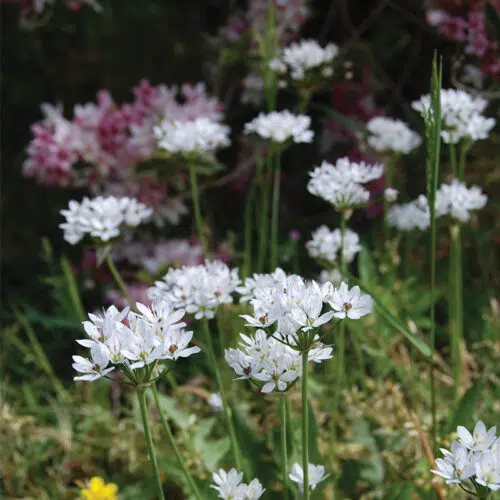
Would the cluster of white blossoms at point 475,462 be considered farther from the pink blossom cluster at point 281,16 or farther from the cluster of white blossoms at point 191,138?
the pink blossom cluster at point 281,16

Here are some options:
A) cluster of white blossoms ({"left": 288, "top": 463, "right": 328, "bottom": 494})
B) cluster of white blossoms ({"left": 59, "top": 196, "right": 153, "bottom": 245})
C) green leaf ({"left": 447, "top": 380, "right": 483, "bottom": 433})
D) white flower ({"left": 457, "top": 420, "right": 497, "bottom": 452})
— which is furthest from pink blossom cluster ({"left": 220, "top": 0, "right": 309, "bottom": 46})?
white flower ({"left": 457, "top": 420, "right": 497, "bottom": 452})

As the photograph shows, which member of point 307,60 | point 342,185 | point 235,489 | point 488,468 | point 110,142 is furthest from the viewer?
point 110,142

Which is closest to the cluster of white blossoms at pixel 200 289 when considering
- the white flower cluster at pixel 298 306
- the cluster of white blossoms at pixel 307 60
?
the white flower cluster at pixel 298 306

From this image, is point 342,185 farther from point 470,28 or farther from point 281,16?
point 281,16

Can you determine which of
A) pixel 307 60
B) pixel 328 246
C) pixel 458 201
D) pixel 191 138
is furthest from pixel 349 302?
pixel 307 60

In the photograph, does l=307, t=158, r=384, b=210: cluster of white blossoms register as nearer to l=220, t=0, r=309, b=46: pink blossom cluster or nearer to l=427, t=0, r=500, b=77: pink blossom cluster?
l=427, t=0, r=500, b=77: pink blossom cluster

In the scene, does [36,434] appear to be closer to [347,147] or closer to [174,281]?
[174,281]
